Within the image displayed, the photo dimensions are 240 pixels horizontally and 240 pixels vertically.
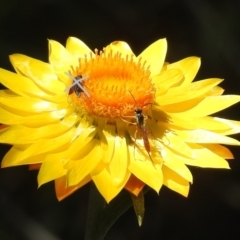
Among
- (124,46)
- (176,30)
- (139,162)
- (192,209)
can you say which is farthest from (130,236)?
(139,162)

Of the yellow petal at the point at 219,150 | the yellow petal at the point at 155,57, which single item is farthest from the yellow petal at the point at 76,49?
the yellow petal at the point at 219,150

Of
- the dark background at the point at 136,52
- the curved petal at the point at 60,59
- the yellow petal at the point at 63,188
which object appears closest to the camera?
the yellow petal at the point at 63,188

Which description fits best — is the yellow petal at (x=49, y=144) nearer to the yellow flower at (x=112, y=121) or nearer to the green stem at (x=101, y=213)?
the yellow flower at (x=112, y=121)

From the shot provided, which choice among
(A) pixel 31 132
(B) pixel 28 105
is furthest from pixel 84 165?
(B) pixel 28 105

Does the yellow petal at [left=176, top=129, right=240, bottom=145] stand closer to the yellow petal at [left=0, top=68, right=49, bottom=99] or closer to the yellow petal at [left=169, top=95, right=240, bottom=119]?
the yellow petal at [left=169, top=95, right=240, bottom=119]

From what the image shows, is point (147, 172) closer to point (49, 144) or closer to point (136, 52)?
point (49, 144)

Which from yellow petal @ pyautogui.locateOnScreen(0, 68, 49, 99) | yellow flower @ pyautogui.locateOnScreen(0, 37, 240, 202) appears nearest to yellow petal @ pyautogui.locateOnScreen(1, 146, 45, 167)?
yellow flower @ pyautogui.locateOnScreen(0, 37, 240, 202)
